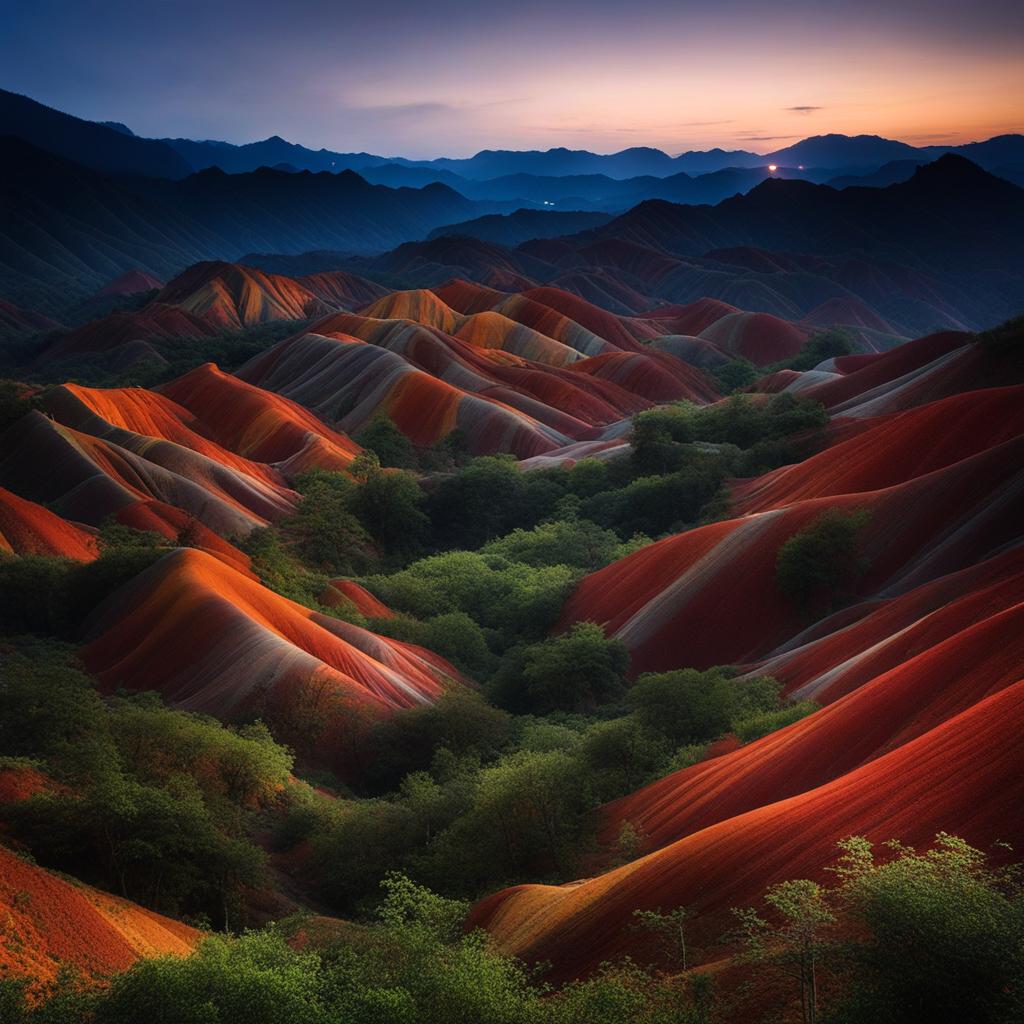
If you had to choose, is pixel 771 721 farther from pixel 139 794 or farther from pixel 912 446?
pixel 912 446

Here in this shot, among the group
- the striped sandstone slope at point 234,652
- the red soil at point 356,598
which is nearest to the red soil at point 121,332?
the red soil at point 356,598

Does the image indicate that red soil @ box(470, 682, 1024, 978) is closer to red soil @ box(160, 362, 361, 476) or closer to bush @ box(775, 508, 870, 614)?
bush @ box(775, 508, 870, 614)

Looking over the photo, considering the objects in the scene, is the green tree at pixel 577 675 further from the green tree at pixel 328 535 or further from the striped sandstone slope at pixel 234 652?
the green tree at pixel 328 535

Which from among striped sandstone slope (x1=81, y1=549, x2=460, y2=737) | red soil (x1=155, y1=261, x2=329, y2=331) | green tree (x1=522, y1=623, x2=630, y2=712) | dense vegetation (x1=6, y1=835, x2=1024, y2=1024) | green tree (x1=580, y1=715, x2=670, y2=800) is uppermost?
red soil (x1=155, y1=261, x2=329, y2=331)

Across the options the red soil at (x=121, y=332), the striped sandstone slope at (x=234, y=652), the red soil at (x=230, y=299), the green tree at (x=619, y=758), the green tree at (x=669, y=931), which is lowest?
the green tree at (x=619, y=758)

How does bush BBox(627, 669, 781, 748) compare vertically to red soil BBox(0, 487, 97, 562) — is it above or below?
below

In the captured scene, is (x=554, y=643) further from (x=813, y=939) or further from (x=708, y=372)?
(x=708, y=372)

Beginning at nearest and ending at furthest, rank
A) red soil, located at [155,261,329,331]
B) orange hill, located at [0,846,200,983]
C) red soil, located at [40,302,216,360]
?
1. orange hill, located at [0,846,200,983]
2. red soil, located at [40,302,216,360]
3. red soil, located at [155,261,329,331]

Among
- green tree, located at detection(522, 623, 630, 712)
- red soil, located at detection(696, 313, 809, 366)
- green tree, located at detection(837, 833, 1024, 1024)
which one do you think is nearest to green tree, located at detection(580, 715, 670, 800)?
green tree, located at detection(522, 623, 630, 712)

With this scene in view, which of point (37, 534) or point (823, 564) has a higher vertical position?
point (37, 534)

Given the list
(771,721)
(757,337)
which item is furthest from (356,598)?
(757,337)

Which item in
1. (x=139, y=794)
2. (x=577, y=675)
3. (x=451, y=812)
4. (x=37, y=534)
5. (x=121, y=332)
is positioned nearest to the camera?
(x=139, y=794)
